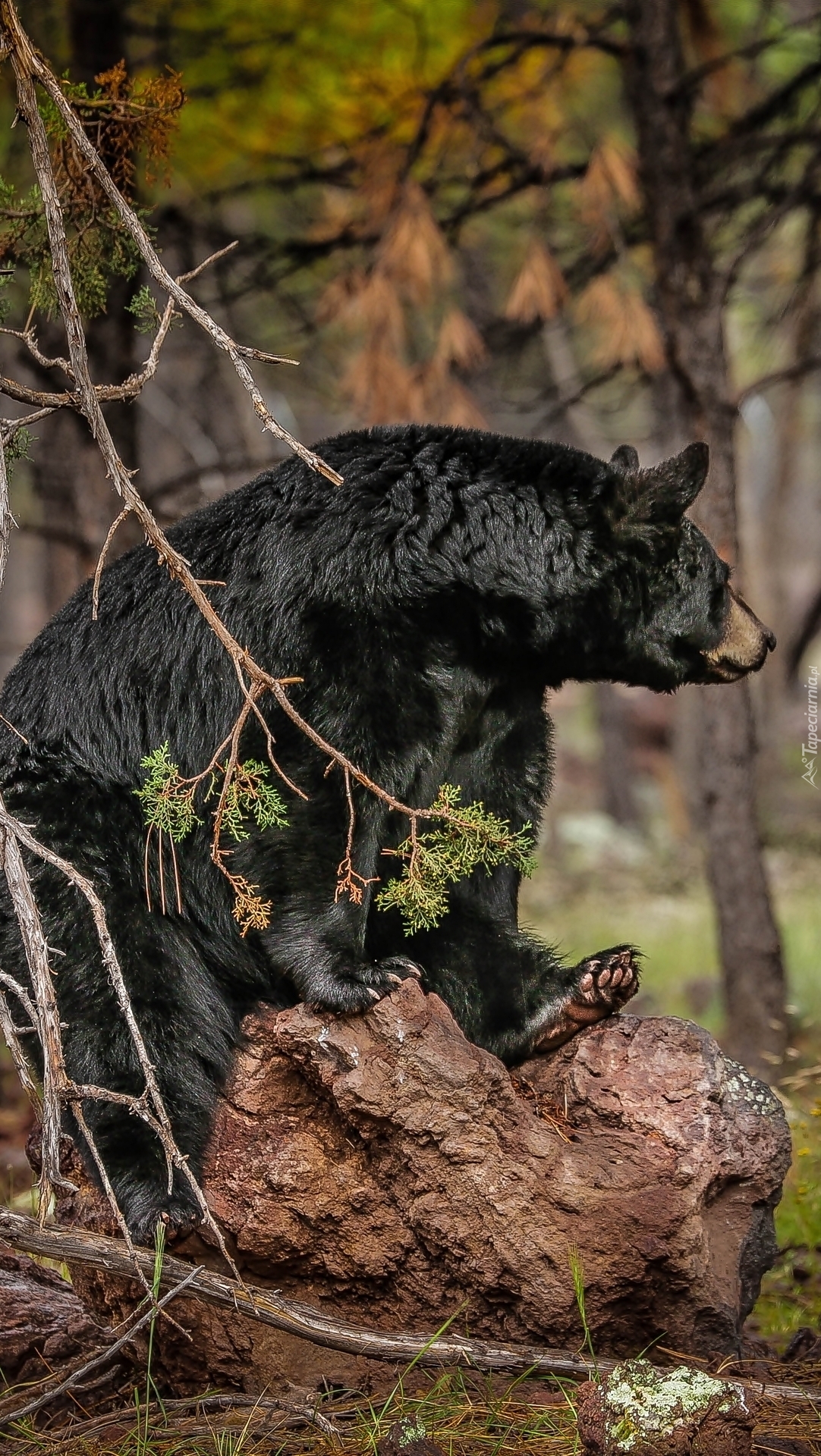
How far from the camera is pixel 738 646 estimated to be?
3.61 m

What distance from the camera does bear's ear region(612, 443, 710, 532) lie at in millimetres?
3393

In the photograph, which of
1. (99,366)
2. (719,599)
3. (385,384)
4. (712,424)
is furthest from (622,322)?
(719,599)

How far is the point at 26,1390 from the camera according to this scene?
2.91 meters

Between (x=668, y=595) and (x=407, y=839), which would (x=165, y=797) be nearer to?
(x=407, y=839)

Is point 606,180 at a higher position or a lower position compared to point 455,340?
higher

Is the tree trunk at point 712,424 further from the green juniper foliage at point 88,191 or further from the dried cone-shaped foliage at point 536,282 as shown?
the green juniper foliage at point 88,191

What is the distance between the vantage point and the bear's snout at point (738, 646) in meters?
3.60

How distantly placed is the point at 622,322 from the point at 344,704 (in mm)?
3379

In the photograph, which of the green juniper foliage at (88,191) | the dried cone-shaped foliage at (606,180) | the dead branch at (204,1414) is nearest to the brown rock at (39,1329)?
the dead branch at (204,1414)

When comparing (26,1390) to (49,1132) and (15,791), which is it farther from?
(15,791)

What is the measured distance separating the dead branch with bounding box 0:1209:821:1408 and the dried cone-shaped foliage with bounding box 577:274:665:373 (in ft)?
13.7

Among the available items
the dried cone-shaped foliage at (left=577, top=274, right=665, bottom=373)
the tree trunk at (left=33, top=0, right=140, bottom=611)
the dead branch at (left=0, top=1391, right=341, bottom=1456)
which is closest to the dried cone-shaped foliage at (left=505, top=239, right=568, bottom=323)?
the dried cone-shaped foliage at (left=577, top=274, right=665, bottom=373)

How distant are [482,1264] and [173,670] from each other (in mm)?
1497

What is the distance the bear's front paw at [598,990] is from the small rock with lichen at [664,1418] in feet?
2.88
